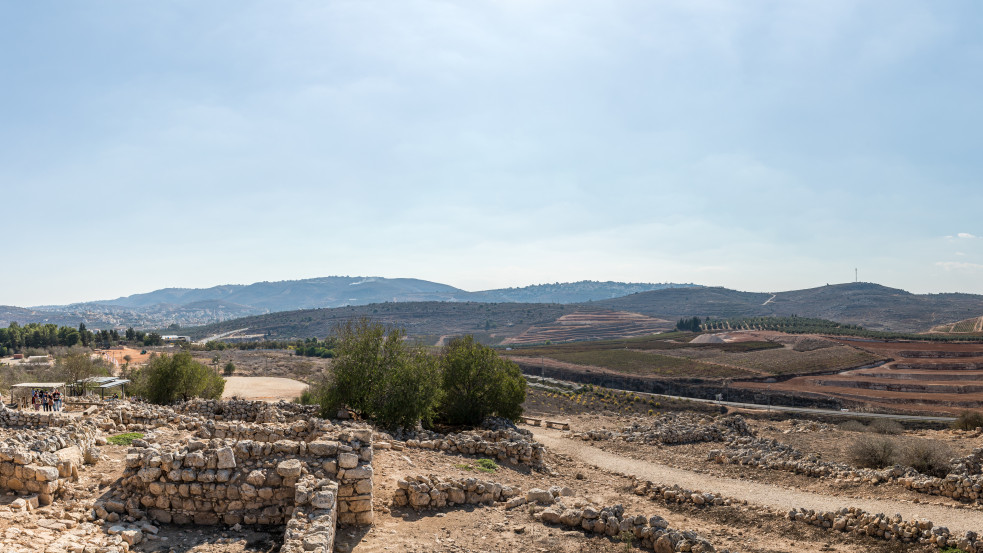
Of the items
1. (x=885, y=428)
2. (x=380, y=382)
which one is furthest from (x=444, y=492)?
(x=885, y=428)

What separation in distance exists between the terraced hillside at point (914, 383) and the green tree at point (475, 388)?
5688 centimetres

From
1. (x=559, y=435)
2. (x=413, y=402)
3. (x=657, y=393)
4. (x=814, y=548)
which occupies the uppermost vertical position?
(x=413, y=402)

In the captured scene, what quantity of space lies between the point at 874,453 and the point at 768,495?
8430 mm

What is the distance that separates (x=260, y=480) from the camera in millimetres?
9930

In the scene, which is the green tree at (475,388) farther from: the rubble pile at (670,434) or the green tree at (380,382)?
→ the rubble pile at (670,434)

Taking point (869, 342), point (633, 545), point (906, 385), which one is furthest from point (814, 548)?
point (869, 342)

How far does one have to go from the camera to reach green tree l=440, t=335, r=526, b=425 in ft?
88.2

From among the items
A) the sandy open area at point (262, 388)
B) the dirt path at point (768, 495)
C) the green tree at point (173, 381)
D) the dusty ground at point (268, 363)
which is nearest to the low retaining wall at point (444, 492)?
the dirt path at point (768, 495)

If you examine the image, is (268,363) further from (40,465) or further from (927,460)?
(927,460)

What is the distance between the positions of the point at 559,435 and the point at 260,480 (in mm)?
24088

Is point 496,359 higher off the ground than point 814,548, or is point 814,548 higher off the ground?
point 496,359

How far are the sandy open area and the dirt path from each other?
30.9 meters

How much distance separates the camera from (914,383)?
72.8m

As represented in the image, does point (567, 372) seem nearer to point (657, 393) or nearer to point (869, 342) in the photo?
point (657, 393)
